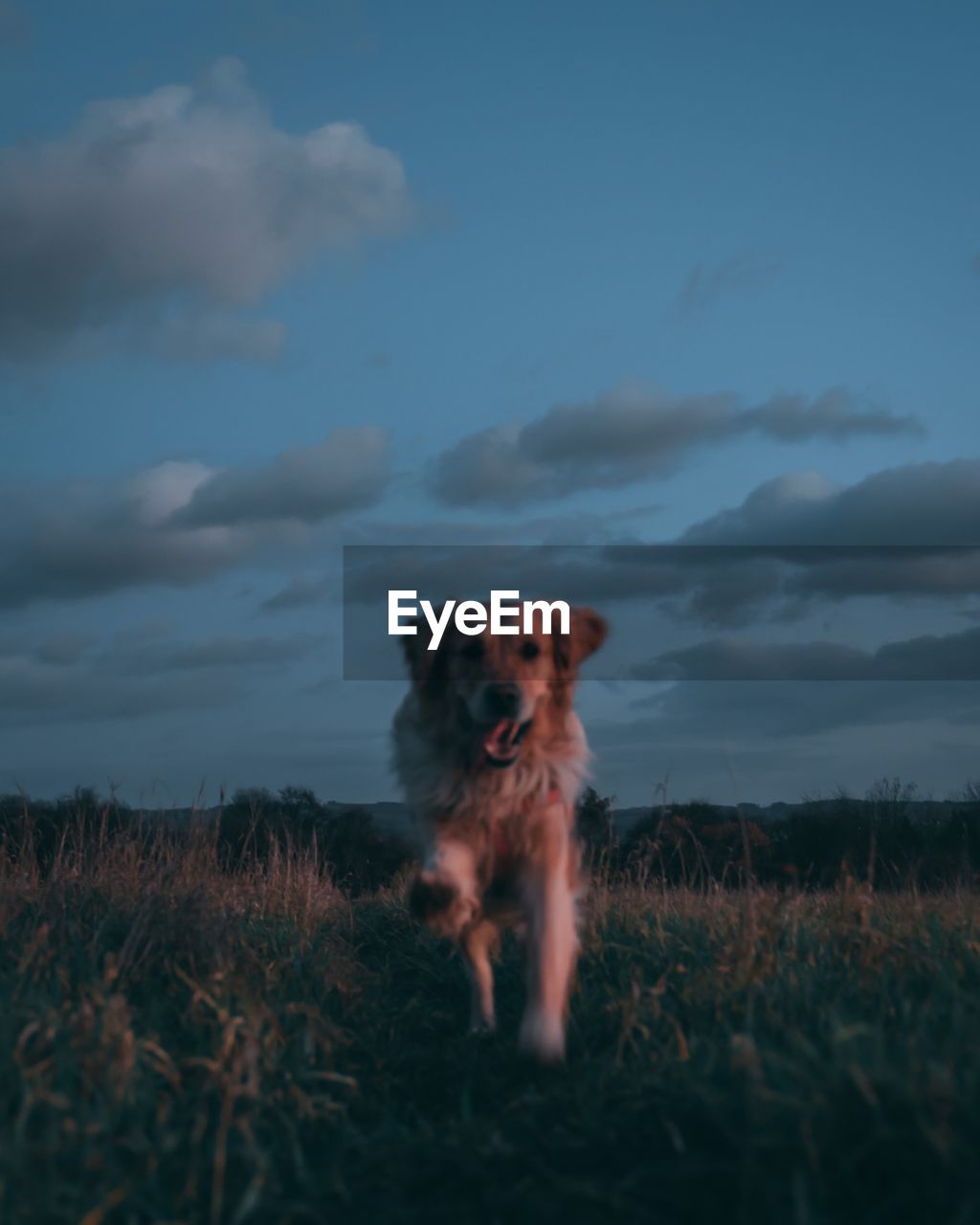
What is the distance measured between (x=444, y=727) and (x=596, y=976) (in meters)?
1.64

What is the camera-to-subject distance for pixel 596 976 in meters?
6.25

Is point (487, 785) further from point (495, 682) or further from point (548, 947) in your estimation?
point (548, 947)

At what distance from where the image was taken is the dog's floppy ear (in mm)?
6016

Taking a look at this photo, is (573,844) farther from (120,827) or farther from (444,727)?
(120,827)

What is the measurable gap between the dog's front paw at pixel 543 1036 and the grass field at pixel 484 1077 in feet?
0.27

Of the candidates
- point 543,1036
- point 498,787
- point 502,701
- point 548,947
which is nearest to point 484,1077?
point 543,1036

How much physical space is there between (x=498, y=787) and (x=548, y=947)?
2.52 ft

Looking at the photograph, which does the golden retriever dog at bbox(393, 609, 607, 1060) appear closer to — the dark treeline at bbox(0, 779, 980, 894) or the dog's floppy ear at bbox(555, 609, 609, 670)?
the dog's floppy ear at bbox(555, 609, 609, 670)

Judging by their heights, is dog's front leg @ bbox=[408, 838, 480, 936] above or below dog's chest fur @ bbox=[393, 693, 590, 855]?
below

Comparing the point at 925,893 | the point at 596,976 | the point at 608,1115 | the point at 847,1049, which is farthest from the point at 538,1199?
the point at 925,893

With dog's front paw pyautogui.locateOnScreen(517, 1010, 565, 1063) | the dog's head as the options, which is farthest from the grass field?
the dog's head

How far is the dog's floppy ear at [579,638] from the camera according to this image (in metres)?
6.02

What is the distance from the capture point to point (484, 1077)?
15.4ft

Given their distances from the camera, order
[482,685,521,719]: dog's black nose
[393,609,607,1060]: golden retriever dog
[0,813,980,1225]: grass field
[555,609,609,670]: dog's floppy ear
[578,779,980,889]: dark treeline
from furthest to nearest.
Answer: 1. [578,779,980,889]: dark treeline
2. [555,609,609,670]: dog's floppy ear
3. [482,685,521,719]: dog's black nose
4. [393,609,607,1060]: golden retriever dog
5. [0,813,980,1225]: grass field
